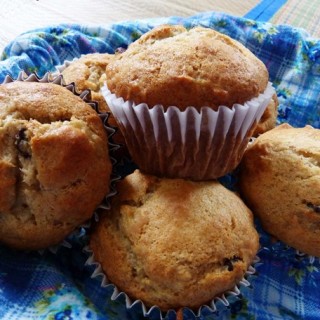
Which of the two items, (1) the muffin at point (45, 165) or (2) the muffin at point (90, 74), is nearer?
(1) the muffin at point (45, 165)

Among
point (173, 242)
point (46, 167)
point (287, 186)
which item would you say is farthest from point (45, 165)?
point (287, 186)

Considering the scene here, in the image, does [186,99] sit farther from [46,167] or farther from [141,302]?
[141,302]

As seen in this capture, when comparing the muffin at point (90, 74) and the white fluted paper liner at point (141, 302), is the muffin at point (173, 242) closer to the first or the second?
the white fluted paper liner at point (141, 302)

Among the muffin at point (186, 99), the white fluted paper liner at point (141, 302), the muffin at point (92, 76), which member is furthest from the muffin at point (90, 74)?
the white fluted paper liner at point (141, 302)

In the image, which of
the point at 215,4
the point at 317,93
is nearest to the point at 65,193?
the point at 317,93

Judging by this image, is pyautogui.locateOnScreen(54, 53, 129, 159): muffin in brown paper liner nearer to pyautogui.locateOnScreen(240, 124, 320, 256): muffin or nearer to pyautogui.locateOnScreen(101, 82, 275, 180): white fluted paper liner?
pyautogui.locateOnScreen(101, 82, 275, 180): white fluted paper liner

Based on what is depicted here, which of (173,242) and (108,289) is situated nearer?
(173,242)

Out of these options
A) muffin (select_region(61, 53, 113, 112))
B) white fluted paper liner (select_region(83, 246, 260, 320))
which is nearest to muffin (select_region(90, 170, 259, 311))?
white fluted paper liner (select_region(83, 246, 260, 320))
